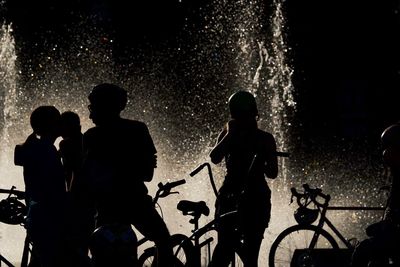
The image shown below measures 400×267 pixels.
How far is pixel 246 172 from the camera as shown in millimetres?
8805

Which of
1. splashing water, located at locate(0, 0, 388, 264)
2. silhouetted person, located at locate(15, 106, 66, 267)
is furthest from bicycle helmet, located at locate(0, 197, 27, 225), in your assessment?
splashing water, located at locate(0, 0, 388, 264)

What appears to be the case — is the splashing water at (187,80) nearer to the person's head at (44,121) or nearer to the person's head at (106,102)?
the person's head at (44,121)

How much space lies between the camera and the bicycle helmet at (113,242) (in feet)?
22.3

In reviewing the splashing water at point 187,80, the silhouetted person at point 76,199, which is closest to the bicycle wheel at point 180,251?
the silhouetted person at point 76,199

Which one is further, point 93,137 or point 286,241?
point 286,241

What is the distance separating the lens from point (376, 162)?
30844 millimetres

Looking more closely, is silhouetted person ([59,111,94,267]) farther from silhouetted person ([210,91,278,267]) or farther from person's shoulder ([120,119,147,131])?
silhouetted person ([210,91,278,267])

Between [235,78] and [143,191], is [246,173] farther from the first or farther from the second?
[235,78]

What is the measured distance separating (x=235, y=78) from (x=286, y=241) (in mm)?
23434

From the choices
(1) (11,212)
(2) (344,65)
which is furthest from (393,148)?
(2) (344,65)

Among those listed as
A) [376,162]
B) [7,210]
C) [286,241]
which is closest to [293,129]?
[376,162]

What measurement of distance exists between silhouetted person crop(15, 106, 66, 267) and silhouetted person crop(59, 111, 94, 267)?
10 cm

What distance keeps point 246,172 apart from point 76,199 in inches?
70.7

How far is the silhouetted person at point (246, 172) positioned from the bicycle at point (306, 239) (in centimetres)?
145
